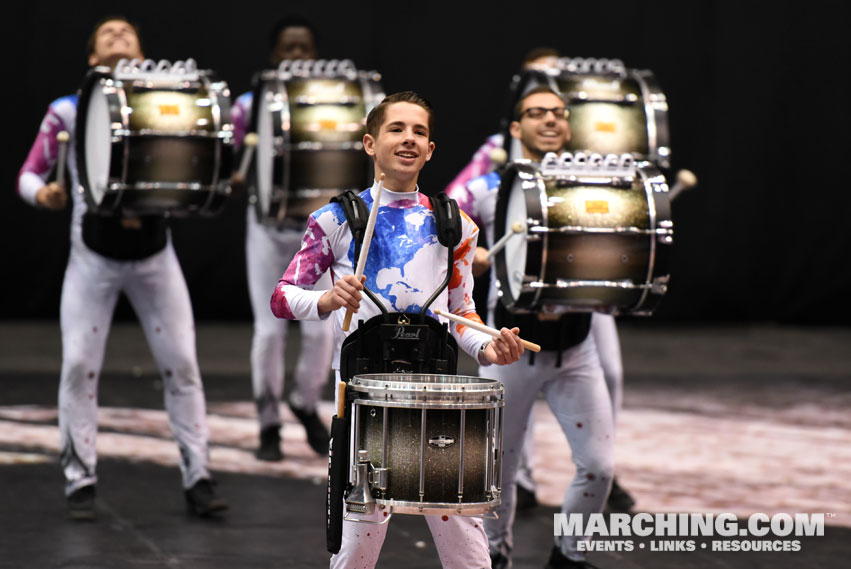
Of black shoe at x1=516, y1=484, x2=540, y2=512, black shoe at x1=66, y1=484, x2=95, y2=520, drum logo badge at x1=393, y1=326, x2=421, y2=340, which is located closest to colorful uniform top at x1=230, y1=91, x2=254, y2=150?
black shoe at x1=66, y1=484, x2=95, y2=520

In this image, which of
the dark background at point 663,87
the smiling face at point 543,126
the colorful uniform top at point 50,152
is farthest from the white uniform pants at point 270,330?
the dark background at point 663,87

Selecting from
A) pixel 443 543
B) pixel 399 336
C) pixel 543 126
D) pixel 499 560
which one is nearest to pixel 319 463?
pixel 499 560

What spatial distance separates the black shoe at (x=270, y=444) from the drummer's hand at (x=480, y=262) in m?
2.23

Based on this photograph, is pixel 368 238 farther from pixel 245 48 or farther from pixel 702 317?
pixel 702 317

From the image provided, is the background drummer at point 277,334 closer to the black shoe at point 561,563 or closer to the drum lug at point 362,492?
the black shoe at point 561,563

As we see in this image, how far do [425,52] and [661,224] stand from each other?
259 inches

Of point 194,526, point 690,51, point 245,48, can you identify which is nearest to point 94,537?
point 194,526

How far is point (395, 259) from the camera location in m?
3.72

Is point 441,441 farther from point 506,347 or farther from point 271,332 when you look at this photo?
point 271,332

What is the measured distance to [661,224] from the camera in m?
4.72

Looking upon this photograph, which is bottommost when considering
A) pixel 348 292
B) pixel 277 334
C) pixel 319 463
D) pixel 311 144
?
pixel 319 463

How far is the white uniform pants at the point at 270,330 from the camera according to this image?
684 cm

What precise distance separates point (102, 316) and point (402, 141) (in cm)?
238

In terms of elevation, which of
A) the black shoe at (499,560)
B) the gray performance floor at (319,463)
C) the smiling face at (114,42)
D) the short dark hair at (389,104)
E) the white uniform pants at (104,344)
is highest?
the short dark hair at (389,104)
